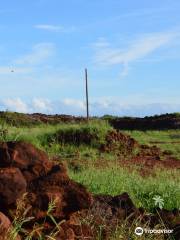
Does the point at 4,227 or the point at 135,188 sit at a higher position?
the point at 4,227

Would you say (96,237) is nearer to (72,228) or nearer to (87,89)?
(72,228)

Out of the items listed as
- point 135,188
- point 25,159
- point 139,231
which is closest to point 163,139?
point 135,188

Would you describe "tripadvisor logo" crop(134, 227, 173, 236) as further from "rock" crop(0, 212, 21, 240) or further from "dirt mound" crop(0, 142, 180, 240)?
"rock" crop(0, 212, 21, 240)

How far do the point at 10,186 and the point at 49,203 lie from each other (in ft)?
1.15

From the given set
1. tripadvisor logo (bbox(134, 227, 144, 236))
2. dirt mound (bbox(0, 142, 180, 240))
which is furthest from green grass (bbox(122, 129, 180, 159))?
tripadvisor logo (bbox(134, 227, 144, 236))

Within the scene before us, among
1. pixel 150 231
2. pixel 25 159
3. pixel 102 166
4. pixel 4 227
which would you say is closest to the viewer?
pixel 4 227

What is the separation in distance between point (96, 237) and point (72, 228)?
22 centimetres

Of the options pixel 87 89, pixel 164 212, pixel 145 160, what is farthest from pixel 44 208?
pixel 87 89

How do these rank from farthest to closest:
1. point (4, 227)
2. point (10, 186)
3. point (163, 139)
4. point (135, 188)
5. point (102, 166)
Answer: point (163, 139)
point (102, 166)
point (135, 188)
point (10, 186)
point (4, 227)

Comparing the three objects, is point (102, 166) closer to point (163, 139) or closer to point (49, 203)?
point (49, 203)

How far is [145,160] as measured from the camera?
15.1 m

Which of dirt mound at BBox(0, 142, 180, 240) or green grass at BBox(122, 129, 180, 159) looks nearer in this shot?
dirt mound at BBox(0, 142, 180, 240)

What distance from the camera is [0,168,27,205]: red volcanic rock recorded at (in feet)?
17.4

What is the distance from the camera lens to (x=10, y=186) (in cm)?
532
